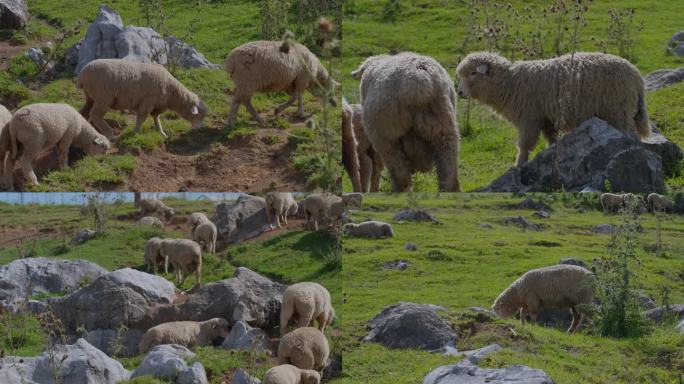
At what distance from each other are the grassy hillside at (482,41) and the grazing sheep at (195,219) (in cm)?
372

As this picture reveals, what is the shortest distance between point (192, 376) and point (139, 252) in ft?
24.7

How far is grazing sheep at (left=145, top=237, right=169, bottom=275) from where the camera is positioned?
18202 mm

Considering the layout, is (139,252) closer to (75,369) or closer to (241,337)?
(241,337)

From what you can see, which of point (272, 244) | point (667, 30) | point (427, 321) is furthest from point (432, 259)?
point (667, 30)

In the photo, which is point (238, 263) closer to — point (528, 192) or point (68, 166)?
point (68, 166)

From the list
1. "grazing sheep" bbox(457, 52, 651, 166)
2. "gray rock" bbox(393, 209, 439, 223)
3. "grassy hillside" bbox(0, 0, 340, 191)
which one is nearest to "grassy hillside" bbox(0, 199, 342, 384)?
"gray rock" bbox(393, 209, 439, 223)

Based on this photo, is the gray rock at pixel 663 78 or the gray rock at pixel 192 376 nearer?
the gray rock at pixel 192 376

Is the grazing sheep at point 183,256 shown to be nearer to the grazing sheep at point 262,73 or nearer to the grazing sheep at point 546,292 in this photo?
the grazing sheep at point 262,73

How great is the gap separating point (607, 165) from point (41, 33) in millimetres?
14046

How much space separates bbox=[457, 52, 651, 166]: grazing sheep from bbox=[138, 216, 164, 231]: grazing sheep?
822 centimetres

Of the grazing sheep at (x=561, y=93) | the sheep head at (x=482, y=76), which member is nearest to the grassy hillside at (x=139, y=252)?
the sheep head at (x=482, y=76)

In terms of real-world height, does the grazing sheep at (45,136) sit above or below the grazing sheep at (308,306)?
above

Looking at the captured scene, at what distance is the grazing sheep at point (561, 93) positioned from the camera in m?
12.6

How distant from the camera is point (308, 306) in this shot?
1375 centimetres
